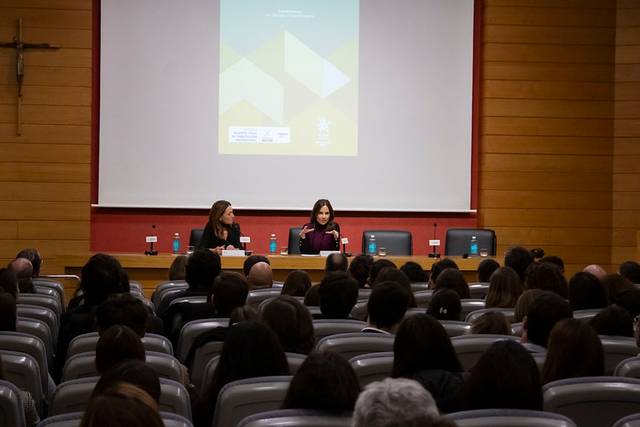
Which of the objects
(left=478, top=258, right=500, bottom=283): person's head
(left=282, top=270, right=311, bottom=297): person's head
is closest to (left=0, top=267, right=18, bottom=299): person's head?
(left=282, top=270, right=311, bottom=297): person's head

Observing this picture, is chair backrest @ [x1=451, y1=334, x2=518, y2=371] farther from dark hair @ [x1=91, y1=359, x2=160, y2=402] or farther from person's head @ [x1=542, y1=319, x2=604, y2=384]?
dark hair @ [x1=91, y1=359, x2=160, y2=402]

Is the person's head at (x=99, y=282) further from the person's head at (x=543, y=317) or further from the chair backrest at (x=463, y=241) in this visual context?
the chair backrest at (x=463, y=241)

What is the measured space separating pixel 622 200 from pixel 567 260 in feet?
3.24

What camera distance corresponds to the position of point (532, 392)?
2.90 m

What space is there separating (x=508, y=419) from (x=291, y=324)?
159 cm

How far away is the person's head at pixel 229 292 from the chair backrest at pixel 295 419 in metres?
2.26

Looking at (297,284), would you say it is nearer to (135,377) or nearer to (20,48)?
(135,377)

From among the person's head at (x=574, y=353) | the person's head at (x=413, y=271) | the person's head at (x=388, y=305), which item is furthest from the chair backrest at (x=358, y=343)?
the person's head at (x=413, y=271)

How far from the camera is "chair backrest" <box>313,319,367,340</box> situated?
4.48 metres

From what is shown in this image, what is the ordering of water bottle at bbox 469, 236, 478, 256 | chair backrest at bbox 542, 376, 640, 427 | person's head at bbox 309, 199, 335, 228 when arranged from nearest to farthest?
chair backrest at bbox 542, 376, 640, 427, person's head at bbox 309, 199, 335, 228, water bottle at bbox 469, 236, 478, 256

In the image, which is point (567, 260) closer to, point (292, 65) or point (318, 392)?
point (292, 65)

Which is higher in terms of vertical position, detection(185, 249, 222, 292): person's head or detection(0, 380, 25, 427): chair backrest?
detection(185, 249, 222, 292): person's head

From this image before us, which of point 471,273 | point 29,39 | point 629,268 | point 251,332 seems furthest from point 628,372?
point 29,39

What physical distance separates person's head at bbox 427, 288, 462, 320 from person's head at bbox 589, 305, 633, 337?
74cm
